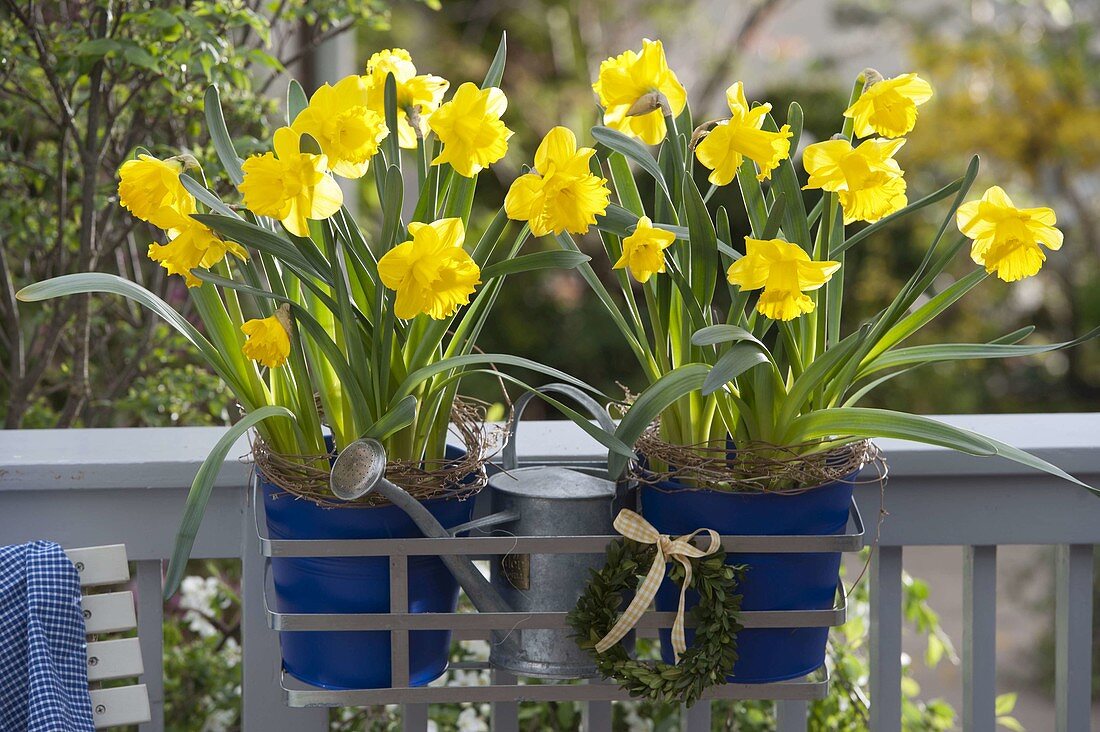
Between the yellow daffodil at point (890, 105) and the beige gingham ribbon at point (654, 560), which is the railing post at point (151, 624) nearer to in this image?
the beige gingham ribbon at point (654, 560)

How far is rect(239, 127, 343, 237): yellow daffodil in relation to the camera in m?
0.70

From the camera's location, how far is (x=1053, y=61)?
5375mm

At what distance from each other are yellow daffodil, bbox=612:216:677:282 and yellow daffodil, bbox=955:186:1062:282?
0.22m

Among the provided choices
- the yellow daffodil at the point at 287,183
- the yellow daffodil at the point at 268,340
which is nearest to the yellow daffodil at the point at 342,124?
the yellow daffodil at the point at 287,183

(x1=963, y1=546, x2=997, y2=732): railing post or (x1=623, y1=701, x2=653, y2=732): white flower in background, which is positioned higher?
(x1=963, y1=546, x2=997, y2=732): railing post

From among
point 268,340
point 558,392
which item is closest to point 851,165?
point 558,392

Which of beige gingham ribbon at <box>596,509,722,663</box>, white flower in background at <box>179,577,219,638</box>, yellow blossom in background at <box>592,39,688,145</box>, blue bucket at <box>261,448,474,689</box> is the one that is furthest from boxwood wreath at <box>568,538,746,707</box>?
white flower in background at <box>179,577,219,638</box>

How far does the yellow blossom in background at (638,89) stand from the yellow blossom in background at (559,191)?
8 cm

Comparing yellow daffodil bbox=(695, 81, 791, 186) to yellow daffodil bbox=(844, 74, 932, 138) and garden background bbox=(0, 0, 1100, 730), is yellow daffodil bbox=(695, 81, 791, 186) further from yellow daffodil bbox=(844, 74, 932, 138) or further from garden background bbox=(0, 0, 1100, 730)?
garden background bbox=(0, 0, 1100, 730)

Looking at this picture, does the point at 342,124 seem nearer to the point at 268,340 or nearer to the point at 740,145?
the point at 268,340

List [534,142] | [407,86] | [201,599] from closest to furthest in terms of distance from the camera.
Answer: [407,86], [201,599], [534,142]

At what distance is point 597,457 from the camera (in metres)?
1.06

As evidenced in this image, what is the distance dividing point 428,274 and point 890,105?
0.36 metres

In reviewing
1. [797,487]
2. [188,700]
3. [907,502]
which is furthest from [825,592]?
[188,700]
